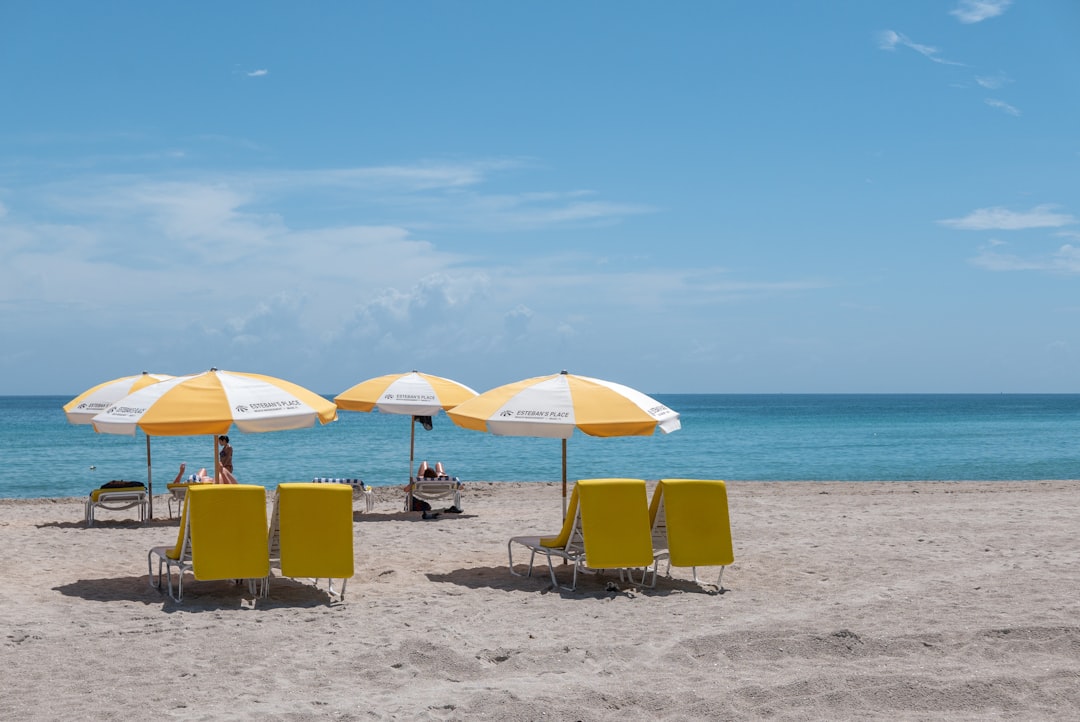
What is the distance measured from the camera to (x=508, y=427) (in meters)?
8.36

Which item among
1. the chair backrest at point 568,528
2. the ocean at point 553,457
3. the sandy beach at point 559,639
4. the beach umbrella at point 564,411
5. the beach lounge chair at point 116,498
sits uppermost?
the beach umbrella at point 564,411

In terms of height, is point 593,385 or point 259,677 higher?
point 593,385

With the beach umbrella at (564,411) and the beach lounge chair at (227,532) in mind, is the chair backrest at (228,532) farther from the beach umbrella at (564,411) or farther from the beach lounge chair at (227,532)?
the beach umbrella at (564,411)

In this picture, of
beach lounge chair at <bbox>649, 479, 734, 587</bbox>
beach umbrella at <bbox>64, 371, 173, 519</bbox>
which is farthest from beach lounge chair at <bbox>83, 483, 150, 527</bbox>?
beach lounge chair at <bbox>649, 479, 734, 587</bbox>

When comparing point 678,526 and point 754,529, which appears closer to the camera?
point 678,526

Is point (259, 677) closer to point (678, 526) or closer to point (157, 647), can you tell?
point (157, 647)

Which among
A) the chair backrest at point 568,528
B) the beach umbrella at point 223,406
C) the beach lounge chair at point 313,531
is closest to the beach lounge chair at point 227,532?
the beach lounge chair at point 313,531

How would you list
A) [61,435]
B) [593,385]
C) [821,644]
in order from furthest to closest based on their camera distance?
1. [61,435]
2. [593,385]
3. [821,644]

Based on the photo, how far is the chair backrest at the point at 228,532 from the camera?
725 centimetres

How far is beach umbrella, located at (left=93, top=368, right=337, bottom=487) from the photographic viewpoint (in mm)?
8398

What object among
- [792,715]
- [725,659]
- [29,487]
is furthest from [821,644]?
[29,487]

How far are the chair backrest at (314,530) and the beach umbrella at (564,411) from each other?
1.42 meters

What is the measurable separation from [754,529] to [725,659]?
632 centimetres

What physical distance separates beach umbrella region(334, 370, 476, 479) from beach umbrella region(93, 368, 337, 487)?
3.47 m
